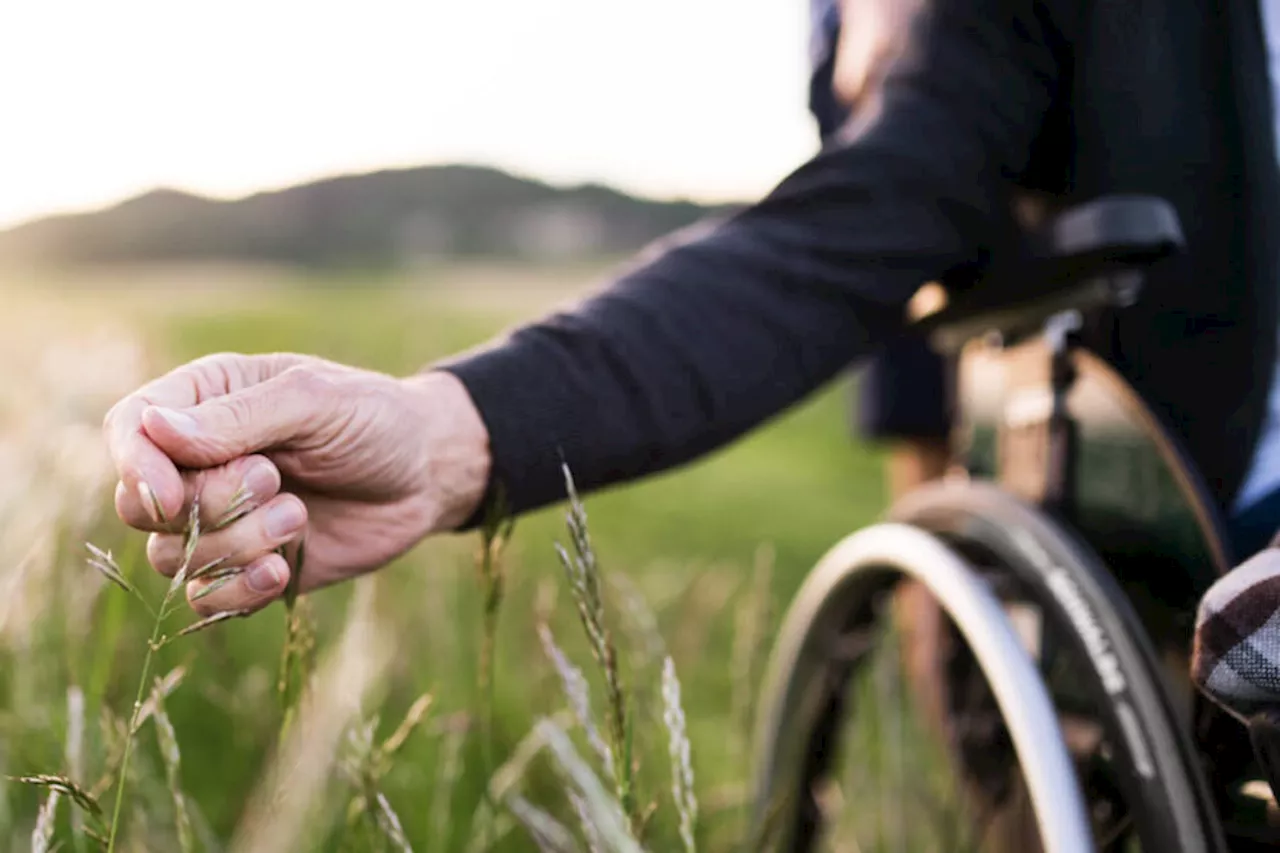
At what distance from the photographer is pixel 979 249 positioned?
4.15ft

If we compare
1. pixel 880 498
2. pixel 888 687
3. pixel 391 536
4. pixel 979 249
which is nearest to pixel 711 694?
pixel 888 687

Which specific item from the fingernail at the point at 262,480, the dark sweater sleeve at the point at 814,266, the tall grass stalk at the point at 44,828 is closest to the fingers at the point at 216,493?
the fingernail at the point at 262,480

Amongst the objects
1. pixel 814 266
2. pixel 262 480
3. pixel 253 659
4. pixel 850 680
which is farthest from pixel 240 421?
pixel 253 659

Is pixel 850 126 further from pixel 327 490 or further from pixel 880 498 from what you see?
pixel 880 498

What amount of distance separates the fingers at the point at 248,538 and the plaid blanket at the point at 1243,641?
1.77ft

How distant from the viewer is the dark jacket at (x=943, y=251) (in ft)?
3.49

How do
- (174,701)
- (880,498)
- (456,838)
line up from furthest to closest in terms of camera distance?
1. (880,498)
2. (174,701)
3. (456,838)

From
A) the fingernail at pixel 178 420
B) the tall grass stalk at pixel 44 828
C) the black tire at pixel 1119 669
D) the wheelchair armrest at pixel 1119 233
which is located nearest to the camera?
the tall grass stalk at pixel 44 828

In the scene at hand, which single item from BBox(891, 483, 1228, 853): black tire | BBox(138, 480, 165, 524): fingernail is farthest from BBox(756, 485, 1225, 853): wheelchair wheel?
BBox(138, 480, 165, 524): fingernail

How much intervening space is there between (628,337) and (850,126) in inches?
13.9

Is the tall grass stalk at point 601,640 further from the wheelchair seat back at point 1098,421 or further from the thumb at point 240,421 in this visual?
the wheelchair seat back at point 1098,421

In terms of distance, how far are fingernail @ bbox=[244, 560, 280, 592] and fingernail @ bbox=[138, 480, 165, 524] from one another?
6cm

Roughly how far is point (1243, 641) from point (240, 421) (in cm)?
59

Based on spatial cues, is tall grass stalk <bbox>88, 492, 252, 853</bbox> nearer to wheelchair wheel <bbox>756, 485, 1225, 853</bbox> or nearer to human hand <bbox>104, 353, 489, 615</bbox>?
human hand <bbox>104, 353, 489, 615</bbox>
